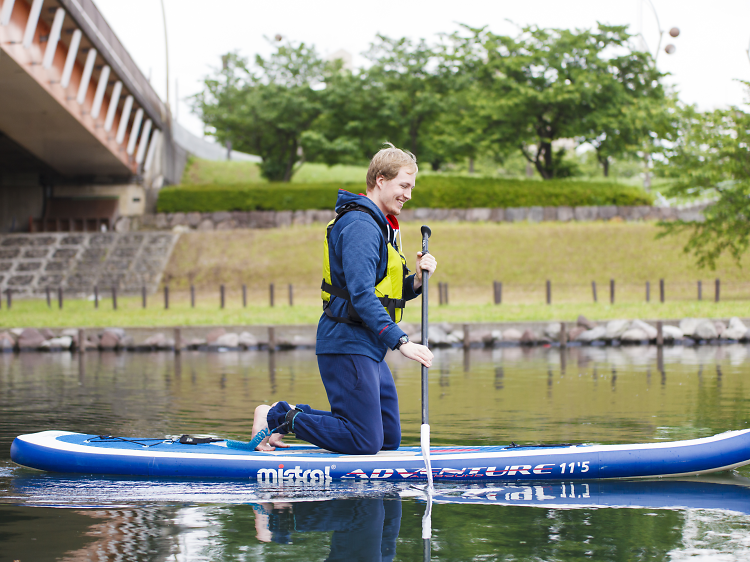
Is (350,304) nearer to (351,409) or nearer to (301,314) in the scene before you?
(351,409)

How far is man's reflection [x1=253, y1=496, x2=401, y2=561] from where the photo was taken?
3453 millimetres

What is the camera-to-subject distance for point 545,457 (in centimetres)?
466

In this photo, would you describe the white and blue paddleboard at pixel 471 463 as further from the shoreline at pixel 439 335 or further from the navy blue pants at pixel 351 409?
the shoreline at pixel 439 335

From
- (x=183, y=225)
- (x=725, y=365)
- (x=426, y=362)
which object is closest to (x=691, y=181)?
(x=725, y=365)

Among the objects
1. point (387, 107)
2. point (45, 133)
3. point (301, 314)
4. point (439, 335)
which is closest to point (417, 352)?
point (439, 335)

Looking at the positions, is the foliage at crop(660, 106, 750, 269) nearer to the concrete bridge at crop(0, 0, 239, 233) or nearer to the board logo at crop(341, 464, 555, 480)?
the board logo at crop(341, 464, 555, 480)

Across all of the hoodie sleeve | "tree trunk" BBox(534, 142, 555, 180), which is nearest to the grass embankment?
"tree trunk" BBox(534, 142, 555, 180)

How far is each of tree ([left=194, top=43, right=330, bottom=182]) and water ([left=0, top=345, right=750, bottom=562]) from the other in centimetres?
3031

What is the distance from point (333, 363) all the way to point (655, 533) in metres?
1.78

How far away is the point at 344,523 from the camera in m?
3.87

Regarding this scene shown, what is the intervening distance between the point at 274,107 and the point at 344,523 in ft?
116

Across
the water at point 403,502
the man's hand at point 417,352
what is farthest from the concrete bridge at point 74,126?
the man's hand at point 417,352

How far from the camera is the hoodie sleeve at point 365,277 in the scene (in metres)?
4.19

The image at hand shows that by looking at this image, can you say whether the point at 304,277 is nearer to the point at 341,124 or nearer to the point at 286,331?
the point at 286,331
